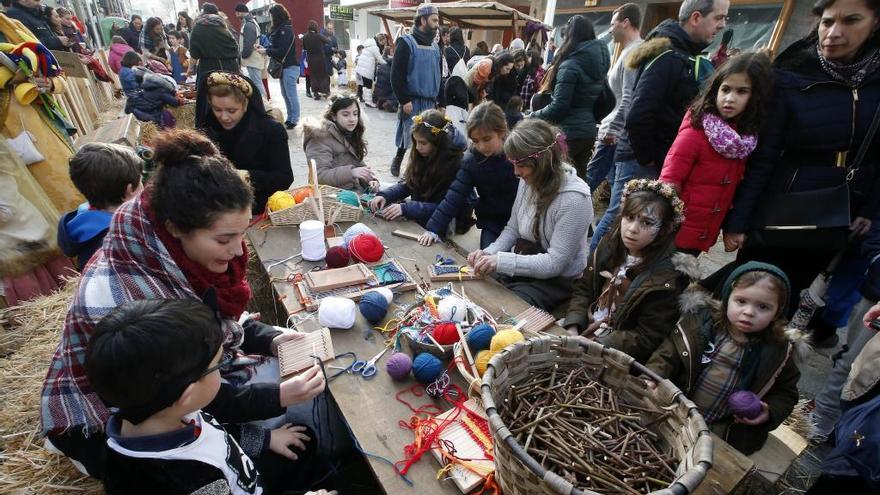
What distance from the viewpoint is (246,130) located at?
3182 mm

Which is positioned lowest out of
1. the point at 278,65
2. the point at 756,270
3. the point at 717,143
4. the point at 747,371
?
the point at 747,371

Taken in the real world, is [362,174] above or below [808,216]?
below

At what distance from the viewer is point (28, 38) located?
3264mm

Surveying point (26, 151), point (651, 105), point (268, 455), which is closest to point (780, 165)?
point (651, 105)

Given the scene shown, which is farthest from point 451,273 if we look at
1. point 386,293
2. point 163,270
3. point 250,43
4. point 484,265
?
point 250,43

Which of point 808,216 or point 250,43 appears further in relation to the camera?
point 250,43

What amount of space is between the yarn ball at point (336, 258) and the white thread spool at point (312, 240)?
0.09 m

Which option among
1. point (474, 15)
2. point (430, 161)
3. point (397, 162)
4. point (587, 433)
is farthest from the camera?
point (474, 15)

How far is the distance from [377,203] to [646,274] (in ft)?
6.00

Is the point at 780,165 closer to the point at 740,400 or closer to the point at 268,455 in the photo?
the point at 740,400

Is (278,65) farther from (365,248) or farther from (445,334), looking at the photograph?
(445,334)

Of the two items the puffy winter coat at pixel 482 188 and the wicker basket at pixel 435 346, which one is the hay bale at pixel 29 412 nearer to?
the wicker basket at pixel 435 346

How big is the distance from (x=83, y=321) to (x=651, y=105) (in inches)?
127

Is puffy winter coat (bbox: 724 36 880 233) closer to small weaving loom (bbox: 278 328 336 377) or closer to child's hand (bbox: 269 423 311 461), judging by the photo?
small weaving loom (bbox: 278 328 336 377)
